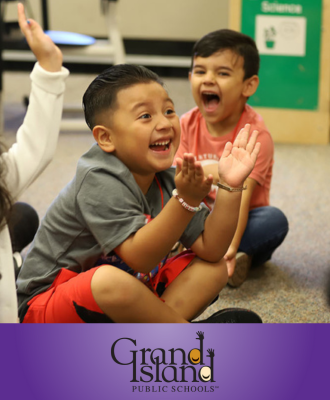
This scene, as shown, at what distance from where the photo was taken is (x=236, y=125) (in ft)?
4.73

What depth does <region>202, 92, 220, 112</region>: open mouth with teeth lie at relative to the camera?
1.43 meters

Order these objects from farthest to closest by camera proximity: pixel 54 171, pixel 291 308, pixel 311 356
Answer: pixel 54 171
pixel 291 308
pixel 311 356

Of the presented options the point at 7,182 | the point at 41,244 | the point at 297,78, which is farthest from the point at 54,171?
the point at 7,182

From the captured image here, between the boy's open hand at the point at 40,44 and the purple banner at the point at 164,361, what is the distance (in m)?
0.36

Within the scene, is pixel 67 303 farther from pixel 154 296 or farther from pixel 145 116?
pixel 145 116

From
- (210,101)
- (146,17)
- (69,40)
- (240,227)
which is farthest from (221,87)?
(146,17)

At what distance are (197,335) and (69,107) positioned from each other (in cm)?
229

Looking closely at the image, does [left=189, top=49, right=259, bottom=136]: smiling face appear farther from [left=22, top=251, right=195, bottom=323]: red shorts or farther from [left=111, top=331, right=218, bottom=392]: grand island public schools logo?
[left=111, top=331, right=218, bottom=392]: grand island public schools logo

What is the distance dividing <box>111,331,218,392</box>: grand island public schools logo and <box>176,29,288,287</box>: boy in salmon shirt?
0.55 meters

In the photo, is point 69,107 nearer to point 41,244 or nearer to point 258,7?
point 258,7

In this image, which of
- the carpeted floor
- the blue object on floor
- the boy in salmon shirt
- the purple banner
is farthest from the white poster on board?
the purple banner

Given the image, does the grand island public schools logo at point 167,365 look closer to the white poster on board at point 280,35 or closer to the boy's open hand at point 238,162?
the boy's open hand at point 238,162

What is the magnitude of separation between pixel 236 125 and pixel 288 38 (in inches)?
45.2

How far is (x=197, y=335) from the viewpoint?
0.82m
